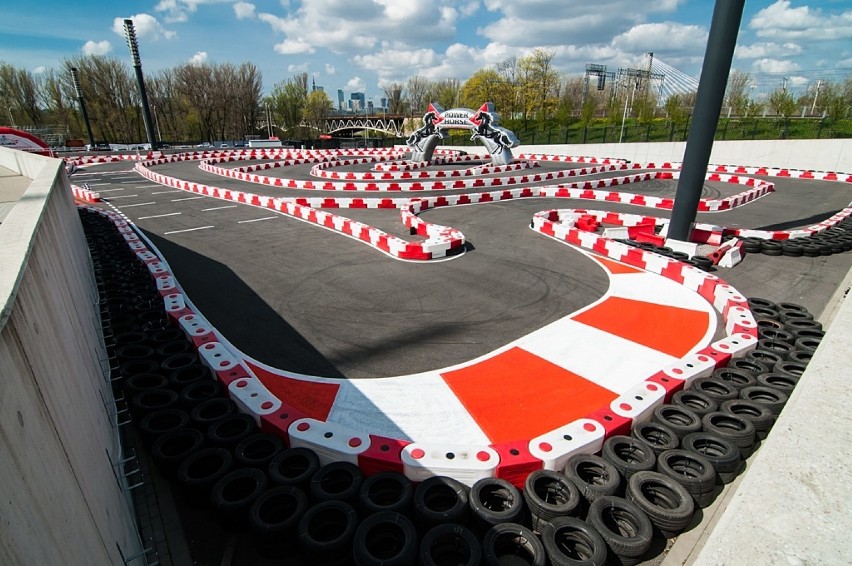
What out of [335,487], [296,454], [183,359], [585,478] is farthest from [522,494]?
[183,359]

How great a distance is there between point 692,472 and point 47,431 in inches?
142

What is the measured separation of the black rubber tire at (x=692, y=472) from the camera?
2.93 metres

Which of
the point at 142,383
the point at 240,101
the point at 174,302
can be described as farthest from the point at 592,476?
the point at 240,101

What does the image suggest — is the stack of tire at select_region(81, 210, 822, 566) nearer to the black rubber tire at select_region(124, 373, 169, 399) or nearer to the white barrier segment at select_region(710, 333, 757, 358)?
the black rubber tire at select_region(124, 373, 169, 399)

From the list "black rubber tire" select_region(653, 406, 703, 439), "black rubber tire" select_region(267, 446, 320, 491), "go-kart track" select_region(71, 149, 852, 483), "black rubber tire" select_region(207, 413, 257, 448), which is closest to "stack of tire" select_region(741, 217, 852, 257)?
"go-kart track" select_region(71, 149, 852, 483)

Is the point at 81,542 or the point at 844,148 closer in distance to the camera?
the point at 81,542

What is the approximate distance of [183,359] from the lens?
4.48 metres

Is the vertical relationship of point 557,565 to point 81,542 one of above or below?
below

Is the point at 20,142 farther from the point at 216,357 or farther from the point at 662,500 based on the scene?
the point at 662,500

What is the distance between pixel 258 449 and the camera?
132 inches

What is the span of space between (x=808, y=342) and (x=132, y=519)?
6.24 meters

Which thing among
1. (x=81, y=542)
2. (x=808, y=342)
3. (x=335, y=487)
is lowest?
(x=335, y=487)

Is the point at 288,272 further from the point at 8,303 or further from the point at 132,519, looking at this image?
the point at 8,303

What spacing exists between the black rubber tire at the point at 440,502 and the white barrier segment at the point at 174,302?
4192 mm
